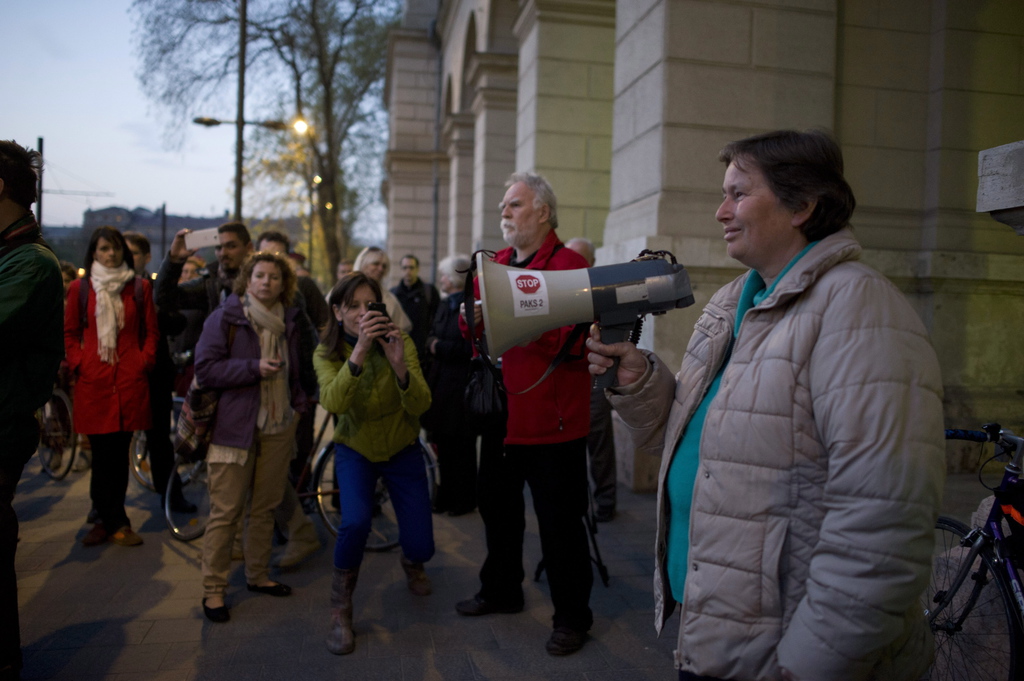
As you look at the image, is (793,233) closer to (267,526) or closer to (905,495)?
(905,495)

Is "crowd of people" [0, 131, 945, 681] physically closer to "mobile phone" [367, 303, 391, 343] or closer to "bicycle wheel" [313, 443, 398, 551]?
"mobile phone" [367, 303, 391, 343]

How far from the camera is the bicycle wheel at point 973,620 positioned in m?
2.56

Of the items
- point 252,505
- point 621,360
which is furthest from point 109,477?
point 621,360

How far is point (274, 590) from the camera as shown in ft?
13.9

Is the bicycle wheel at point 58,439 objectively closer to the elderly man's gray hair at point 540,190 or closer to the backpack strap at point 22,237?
the backpack strap at point 22,237

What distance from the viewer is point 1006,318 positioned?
21.3 ft

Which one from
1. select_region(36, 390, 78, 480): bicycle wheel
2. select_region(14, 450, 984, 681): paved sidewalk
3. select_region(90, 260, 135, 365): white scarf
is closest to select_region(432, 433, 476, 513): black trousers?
select_region(14, 450, 984, 681): paved sidewalk

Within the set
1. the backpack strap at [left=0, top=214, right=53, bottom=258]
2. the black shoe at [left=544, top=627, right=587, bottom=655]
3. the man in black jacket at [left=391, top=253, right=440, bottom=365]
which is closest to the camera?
the backpack strap at [left=0, top=214, right=53, bottom=258]

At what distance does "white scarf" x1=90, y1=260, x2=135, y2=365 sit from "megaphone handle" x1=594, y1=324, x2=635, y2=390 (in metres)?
4.09

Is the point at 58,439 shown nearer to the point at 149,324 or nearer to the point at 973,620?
the point at 149,324

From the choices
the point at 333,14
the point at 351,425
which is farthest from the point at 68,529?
the point at 333,14

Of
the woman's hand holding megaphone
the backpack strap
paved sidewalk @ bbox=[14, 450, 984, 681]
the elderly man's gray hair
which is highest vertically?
the elderly man's gray hair

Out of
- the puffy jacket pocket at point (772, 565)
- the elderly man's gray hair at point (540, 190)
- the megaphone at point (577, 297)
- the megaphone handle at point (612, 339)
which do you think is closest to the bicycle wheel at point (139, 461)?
the elderly man's gray hair at point (540, 190)

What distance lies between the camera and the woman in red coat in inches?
196
